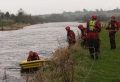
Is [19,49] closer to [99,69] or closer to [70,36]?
[70,36]

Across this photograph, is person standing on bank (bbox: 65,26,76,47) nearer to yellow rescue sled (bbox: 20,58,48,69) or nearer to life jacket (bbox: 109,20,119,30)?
life jacket (bbox: 109,20,119,30)

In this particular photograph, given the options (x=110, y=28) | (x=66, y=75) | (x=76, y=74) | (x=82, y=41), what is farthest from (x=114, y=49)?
(x=66, y=75)

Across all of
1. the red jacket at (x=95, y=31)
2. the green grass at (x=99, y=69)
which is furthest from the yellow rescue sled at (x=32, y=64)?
the red jacket at (x=95, y=31)

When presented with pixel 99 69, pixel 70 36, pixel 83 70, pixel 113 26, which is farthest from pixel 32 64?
pixel 113 26

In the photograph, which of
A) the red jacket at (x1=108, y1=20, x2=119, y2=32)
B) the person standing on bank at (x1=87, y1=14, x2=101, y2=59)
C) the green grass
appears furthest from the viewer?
the red jacket at (x1=108, y1=20, x2=119, y2=32)

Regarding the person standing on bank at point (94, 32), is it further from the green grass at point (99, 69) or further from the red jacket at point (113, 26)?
the red jacket at point (113, 26)

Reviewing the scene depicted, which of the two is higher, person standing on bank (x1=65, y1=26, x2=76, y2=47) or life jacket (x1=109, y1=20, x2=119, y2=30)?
life jacket (x1=109, y1=20, x2=119, y2=30)

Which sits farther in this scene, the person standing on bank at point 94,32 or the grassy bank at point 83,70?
the person standing on bank at point 94,32

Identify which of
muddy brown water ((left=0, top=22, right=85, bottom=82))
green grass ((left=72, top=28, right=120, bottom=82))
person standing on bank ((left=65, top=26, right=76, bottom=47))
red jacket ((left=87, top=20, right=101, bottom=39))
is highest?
red jacket ((left=87, top=20, right=101, bottom=39))

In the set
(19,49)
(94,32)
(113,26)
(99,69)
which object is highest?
(113,26)

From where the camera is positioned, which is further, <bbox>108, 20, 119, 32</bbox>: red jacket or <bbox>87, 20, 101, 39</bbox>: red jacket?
<bbox>108, 20, 119, 32</bbox>: red jacket

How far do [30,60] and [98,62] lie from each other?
4.51 meters

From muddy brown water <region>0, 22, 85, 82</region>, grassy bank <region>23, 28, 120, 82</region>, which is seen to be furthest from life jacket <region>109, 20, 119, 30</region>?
muddy brown water <region>0, 22, 85, 82</region>

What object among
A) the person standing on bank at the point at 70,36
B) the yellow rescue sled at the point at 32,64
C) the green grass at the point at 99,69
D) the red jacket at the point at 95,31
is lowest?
the yellow rescue sled at the point at 32,64
